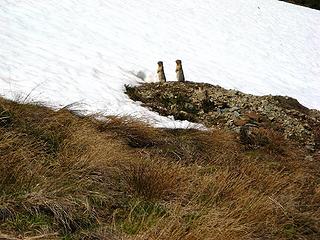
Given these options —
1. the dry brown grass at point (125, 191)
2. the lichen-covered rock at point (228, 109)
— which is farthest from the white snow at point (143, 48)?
the dry brown grass at point (125, 191)

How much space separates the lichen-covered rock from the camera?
29.7ft

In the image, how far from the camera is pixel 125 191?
4086 millimetres

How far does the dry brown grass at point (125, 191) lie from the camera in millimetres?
3281

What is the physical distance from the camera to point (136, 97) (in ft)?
32.3

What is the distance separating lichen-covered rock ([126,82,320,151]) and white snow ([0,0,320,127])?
600mm

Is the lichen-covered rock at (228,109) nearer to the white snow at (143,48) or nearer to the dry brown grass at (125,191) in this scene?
the white snow at (143,48)

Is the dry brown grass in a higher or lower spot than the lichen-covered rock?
higher

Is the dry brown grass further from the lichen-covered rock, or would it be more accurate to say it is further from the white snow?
the lichen-covered rock

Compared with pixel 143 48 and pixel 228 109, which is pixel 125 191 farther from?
pixel 143 48

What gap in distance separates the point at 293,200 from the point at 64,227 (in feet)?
7.56

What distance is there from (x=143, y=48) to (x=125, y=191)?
11.2 m

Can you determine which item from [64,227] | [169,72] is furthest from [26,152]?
[169,72]

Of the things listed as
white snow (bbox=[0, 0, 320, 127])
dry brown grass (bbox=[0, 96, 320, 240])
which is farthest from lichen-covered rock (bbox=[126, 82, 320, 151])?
dry brown grass (bbox=[0, 96, 320, 240])

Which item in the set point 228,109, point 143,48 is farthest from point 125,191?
point 143,48
